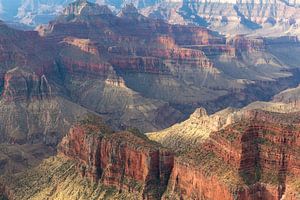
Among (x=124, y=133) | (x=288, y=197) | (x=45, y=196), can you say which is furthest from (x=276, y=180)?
(x=45, y=196)

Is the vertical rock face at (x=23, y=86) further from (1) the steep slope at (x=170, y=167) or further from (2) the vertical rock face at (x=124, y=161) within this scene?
(2) the vertical rock face at (x=124, y=161)

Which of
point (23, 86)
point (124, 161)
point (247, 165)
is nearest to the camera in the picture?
point (247, 165)

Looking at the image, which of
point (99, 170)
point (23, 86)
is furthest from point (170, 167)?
point (23, 86)

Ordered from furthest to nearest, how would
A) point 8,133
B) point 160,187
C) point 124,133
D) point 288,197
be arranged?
1. point 8,133
2. point 124,133
3. point 160,187
4. point 288,197

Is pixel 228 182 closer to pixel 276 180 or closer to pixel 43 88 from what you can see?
pixel 276 180

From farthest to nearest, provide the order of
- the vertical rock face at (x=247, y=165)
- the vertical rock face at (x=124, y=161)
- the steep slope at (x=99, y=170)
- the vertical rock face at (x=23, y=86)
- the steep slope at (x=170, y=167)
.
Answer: the vertical rock face at (x=23, y=86)
the steep slope at (x=99, y=170)
the vertical rock face at (x=124, y=161)
the steep slope at (x=170, y=167)
the vertical rock face at (x=247, y=165)

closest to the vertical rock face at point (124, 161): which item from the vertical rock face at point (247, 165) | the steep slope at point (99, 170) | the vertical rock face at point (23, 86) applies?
the steep slope at point (99, 170)

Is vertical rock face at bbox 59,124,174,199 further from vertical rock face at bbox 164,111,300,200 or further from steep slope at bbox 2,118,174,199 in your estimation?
vertical rock face at bbox 164,111,300,200

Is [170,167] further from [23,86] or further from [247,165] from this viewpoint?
[23,86]
